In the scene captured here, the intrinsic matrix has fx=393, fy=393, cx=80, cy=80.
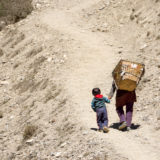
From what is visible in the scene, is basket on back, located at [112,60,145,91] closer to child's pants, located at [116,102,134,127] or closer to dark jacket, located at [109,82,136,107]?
dark jacket, located at [109,82,136,107]

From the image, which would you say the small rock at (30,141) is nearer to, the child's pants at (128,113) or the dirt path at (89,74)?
the dirt path at (89,74)

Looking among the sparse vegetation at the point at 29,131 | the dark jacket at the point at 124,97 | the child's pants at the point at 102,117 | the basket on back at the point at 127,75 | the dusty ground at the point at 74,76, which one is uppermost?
the basket on back at the point at 127,75

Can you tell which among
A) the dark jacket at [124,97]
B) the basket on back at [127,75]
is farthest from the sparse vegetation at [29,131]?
the basket on back at [127,75]

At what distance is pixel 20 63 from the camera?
62.0 feet

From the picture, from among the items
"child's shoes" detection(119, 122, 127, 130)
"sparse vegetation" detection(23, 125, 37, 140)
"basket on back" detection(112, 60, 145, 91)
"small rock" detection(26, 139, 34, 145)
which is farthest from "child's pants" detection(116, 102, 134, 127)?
"sparse vegetation" detection(23, 125, 37, 140)

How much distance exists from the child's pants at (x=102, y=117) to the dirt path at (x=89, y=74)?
0.98 ft

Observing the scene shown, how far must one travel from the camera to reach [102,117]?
10.1 m

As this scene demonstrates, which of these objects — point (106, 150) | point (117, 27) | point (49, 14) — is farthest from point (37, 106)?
point (49, 14)

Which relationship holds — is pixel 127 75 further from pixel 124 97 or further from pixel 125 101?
pixel 125 101

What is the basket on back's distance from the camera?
33.1ft

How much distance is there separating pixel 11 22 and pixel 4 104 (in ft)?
32.0

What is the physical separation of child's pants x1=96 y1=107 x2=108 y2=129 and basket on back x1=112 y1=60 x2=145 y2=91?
743mm

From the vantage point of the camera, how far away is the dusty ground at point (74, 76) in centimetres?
1014

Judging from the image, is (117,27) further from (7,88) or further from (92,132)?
(92,132)
